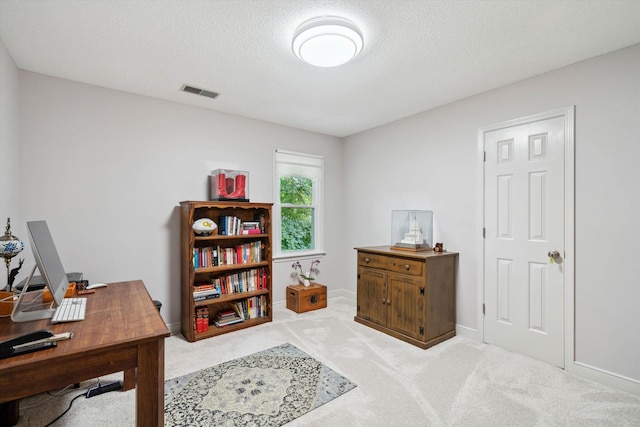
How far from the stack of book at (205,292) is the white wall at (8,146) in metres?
1.44

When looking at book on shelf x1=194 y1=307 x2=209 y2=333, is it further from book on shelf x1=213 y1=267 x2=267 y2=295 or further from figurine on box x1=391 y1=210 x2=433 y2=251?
figurine on box x1=391 y1=210 x2=433 y2=251

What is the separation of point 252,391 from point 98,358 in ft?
4.23

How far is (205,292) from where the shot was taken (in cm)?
325

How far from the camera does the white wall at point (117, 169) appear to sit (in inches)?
107

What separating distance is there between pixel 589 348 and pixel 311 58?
313 cm

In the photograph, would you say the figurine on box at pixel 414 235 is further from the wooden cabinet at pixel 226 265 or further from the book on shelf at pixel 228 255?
the book on shelf at pixel 228 255

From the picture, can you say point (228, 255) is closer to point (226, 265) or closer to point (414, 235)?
point (226, 265)

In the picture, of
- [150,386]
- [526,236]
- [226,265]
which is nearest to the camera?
[150,386]

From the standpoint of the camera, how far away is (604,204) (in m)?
2.37

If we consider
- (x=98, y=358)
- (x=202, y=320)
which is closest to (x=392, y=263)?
(x=202, y=320)

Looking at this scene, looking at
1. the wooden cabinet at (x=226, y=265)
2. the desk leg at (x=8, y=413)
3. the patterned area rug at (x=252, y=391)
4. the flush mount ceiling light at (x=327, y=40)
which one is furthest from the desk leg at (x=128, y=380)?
the flush mount ceiling light at (x=327, y=40)

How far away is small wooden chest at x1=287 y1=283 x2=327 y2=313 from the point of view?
3988 millimetres

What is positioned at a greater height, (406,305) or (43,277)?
(43,277)

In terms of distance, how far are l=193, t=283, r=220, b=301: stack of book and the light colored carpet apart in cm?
43
